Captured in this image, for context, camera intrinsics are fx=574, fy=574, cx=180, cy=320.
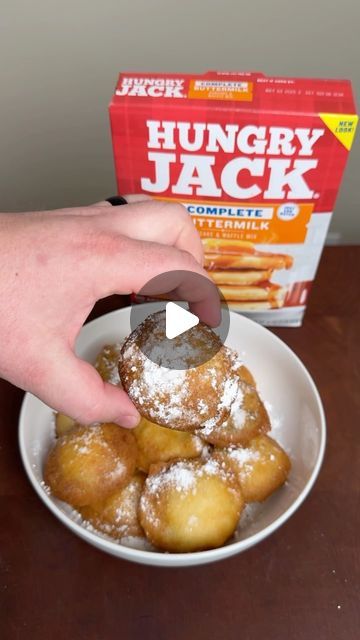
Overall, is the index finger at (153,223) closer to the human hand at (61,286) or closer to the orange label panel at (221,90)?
the human hand at (61,286)

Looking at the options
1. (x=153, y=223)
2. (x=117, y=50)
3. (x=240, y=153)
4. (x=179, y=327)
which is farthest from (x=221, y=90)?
(x=117, y=50)

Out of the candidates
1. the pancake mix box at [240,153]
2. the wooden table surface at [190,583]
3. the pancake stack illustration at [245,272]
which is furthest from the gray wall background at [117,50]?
the wooden table surface at [190,583]

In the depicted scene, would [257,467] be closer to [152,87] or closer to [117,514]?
[117,514]

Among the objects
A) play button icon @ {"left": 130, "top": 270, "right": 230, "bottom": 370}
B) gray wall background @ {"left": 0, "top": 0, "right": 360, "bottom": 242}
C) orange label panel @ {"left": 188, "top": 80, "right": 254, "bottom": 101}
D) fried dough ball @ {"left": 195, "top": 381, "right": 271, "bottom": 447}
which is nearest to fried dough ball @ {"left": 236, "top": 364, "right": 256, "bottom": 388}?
fried dough ball @ {"left": 195, "top": 381, "right": 271, "bottom": 447}

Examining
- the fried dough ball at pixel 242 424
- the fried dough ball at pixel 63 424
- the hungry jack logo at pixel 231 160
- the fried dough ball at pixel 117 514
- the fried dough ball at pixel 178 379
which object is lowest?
the fried dough ball at pixel 117 514

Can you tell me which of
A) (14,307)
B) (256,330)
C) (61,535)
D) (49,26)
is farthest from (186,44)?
(61,535)

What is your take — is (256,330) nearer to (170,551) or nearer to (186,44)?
(170,551)
